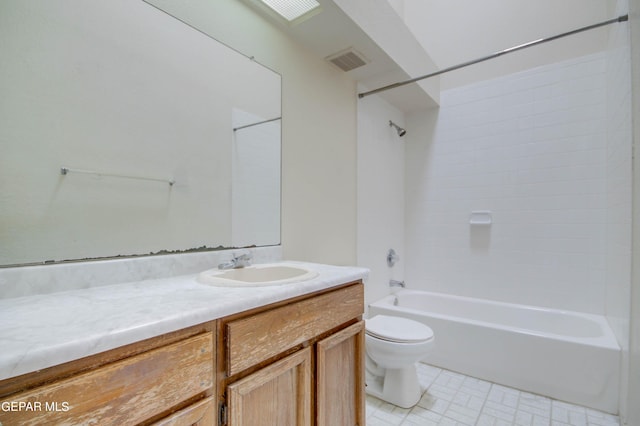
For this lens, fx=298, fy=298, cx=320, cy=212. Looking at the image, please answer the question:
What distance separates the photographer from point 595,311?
86.0 inches

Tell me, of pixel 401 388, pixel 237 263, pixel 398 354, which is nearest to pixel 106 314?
pixel 237 263

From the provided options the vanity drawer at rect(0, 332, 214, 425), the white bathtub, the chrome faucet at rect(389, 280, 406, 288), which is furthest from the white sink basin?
the chrome faucet at rect(389, 280, 406, 288)

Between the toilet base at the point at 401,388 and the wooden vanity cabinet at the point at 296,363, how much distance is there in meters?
0.63

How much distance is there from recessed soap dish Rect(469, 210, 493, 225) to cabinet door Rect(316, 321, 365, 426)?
6.07 ft

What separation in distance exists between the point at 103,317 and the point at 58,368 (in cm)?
15

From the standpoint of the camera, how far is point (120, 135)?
1.05 m

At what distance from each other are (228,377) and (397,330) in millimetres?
1295

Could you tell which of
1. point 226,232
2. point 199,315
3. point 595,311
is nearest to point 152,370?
point 199,315

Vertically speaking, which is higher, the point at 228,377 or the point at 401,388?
the point at 228,377

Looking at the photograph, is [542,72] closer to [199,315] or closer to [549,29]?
[549,29]

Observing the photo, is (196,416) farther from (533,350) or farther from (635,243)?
(533,350)

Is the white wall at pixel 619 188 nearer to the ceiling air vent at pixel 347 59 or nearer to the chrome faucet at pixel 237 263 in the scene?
the ceiling air vent at pixel 347 59

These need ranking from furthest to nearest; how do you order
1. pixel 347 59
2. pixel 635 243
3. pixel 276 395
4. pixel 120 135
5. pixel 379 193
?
pixel 379 193 → pixel 347 59 → pixel 635 243 → pixel 120 135 → pixel 276 395

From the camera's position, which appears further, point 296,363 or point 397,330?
point 397,330
